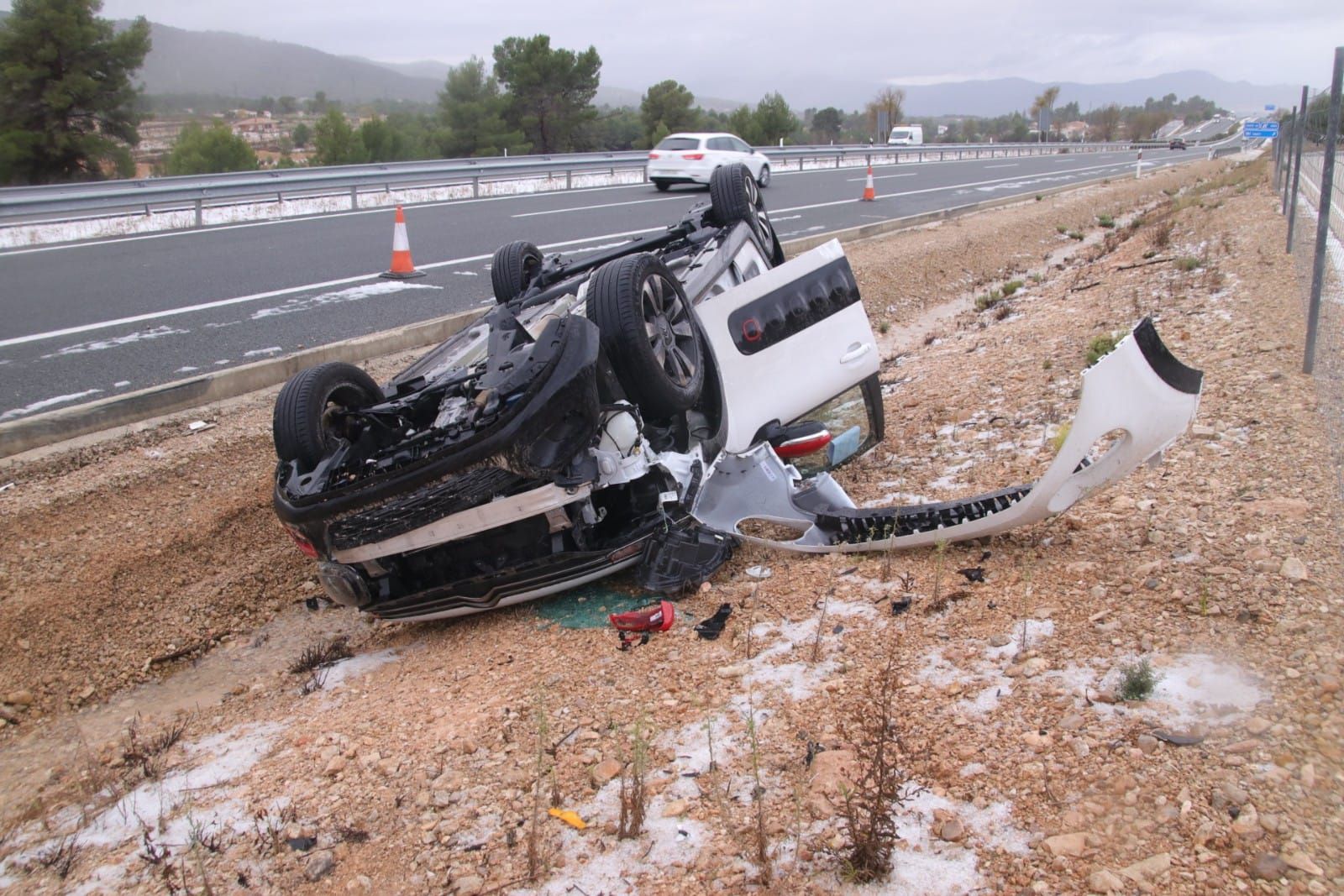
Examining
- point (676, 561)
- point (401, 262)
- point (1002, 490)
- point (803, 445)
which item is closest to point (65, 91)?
point (401, 262)

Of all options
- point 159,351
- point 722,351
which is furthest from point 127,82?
point 722,351

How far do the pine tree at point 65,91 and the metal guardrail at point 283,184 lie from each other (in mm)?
13034

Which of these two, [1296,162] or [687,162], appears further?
[687,162]

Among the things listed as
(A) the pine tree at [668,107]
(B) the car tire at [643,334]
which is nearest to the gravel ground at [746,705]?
(B) the car tire at [643,334]

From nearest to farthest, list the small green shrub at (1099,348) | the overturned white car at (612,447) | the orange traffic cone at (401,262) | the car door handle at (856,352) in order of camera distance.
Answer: the overturned white car at (612,447), the car door handle at (856,352), the small green shrub at (1099,348), the orange traffic cone at (401,262)

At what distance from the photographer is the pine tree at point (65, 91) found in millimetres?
26156

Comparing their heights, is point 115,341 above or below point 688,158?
below

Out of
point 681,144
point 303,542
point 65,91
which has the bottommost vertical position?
point 303,542

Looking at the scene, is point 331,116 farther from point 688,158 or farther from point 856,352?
point 856,352

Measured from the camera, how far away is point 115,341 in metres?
7.70

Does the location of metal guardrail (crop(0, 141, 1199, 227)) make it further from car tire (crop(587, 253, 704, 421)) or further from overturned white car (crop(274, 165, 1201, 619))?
car tire (crop(587, 253, 704, 421))

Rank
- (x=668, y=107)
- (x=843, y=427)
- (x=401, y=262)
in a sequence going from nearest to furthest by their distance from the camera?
(x=843, y=427) < (x=401, y=262) < (x=668, y=107)

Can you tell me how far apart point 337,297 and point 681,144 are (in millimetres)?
13520

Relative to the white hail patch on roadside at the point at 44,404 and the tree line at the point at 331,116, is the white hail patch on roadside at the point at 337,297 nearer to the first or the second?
the white hail patch on roadside at the point at 44,404
